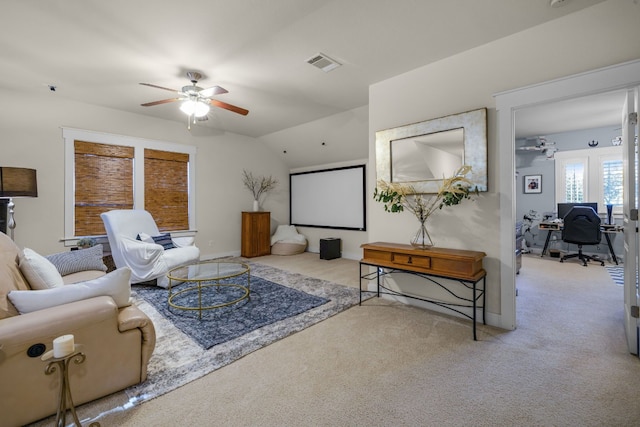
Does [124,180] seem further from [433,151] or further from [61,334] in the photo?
[433,151]

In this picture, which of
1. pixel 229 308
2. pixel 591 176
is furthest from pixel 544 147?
pixel 229 308

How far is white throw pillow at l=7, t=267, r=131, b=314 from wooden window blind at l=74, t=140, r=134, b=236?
136 inches

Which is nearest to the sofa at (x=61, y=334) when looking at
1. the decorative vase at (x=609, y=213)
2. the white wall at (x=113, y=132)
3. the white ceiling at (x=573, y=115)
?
the white wall at (x=113, y=132)

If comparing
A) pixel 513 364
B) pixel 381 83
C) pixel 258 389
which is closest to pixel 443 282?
pixel 513 364

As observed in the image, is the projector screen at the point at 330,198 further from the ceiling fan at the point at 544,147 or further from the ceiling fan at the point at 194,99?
the ceiling fan at the point at 544,147

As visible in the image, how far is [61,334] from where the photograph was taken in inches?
58.6

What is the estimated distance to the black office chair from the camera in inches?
198

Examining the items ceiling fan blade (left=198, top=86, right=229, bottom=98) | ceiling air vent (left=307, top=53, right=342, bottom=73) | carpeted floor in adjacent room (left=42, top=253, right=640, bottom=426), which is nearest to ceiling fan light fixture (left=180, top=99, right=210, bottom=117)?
ceiling fan blade (left=198, top=86, right=229, bottom=98)

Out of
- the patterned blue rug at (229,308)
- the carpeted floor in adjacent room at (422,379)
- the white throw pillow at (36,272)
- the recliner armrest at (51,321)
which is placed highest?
the white throw pillow at (36,272)

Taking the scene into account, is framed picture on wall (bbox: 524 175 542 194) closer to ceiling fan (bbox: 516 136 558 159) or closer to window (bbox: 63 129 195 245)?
ceiling fan (bbox: 516 136 558 159)

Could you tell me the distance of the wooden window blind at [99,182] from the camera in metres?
4.41

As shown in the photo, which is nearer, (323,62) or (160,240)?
(323,62)

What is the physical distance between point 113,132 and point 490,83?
5.30 metres

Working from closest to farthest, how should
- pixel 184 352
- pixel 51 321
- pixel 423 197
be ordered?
pixel 51 321 → pixel 184 352 → pixel 423 197
